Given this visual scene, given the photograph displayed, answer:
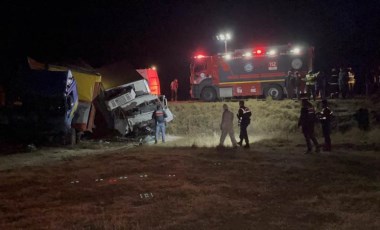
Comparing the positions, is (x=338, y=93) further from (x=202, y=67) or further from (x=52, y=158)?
(x=52, y=158)

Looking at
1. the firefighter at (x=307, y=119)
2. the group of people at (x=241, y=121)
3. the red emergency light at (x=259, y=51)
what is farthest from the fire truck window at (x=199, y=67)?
the firefighter at (x=307, y=119)

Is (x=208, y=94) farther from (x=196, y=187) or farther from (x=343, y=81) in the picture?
(x=196, y=187)

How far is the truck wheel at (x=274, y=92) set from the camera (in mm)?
23688

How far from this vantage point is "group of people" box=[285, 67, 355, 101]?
2127 centimetres

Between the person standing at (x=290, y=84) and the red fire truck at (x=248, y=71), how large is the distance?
2.42 ft

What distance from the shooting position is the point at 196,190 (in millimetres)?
8844

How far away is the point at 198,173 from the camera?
10719mm

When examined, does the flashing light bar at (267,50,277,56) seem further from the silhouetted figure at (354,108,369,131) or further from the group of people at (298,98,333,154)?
the group of people at (298,98,333,154)

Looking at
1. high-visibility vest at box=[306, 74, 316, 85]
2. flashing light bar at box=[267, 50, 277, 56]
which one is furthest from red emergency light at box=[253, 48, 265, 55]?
high-visibility vest at box=[306, 74, 316, 85]

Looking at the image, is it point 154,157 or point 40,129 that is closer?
point 154,157

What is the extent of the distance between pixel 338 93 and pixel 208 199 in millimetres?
16278

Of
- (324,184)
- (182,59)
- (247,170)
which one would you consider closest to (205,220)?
(324,184)

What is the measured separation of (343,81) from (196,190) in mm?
14724

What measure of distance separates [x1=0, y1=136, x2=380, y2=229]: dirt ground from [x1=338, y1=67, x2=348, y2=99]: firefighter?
7499mm
